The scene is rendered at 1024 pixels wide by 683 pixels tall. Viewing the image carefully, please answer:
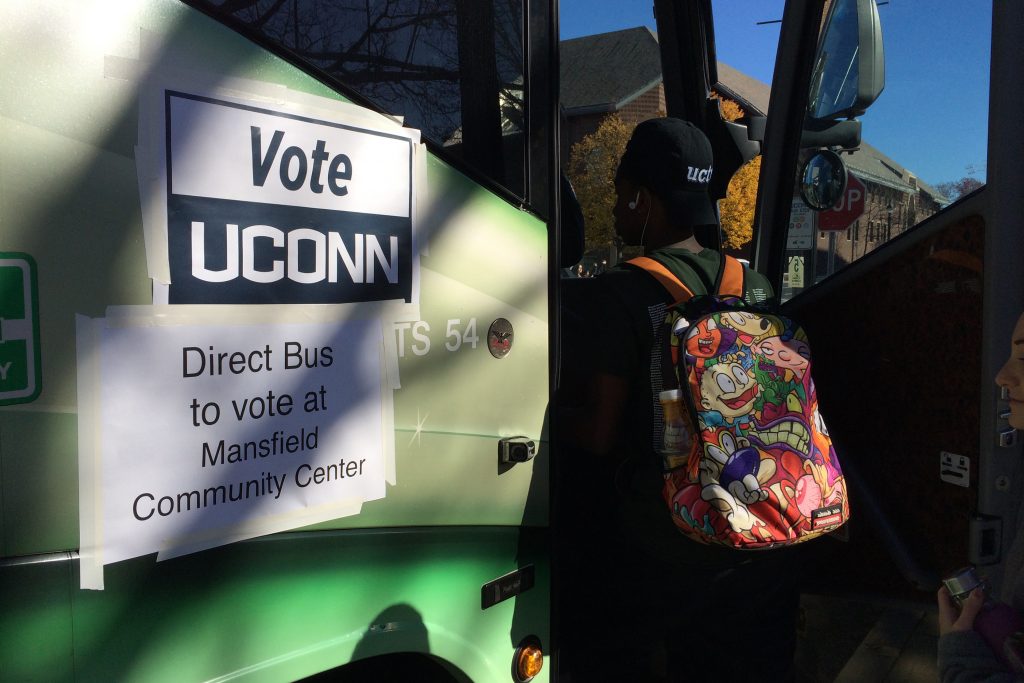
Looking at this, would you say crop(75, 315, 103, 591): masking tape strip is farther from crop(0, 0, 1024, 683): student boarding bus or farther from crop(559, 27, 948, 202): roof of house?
crop(559, 27, 948, 202): roof of house

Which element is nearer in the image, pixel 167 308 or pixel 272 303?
pixel 167 308

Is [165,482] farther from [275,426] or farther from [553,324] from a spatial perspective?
[553,324]

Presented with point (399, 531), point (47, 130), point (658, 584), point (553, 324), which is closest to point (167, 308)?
point (47, 130)

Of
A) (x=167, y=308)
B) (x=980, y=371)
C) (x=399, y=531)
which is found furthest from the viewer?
(x=980, y=371)

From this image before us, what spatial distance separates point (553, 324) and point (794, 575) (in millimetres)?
1041

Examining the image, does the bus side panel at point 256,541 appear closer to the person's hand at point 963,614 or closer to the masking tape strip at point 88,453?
the masking tape strip at point 88,453

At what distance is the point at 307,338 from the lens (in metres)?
1.40

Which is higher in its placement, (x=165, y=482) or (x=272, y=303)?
(x=272, y=303)

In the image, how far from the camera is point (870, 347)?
252 centimetres

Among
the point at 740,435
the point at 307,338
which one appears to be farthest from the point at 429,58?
the point at 740,435

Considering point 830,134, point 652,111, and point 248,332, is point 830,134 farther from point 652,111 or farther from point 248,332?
point 248,332

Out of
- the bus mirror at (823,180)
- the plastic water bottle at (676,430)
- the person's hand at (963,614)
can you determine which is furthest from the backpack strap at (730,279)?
the person's hand at (963,614)

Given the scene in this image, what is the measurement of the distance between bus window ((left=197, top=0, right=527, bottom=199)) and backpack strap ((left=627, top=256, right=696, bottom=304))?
0.47 metres

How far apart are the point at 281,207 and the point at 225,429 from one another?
0.39 m
